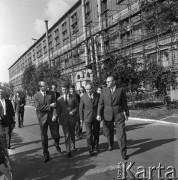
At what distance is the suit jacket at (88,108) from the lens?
22.9 ft

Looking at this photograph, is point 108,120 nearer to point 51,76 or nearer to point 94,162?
point 94,162

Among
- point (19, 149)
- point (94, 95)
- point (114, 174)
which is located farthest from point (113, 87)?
point (19, 149)

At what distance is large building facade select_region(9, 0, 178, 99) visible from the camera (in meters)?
19.5

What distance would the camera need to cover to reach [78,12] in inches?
1326

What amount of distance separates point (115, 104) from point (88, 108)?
80 cm

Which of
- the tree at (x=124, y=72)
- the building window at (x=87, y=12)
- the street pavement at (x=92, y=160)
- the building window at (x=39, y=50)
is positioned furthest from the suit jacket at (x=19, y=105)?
the building window at (x=39, y=50)

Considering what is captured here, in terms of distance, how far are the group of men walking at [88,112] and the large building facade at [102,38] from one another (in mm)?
7280

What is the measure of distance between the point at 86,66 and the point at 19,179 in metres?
25.0

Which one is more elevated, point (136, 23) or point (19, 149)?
point (136, 23)

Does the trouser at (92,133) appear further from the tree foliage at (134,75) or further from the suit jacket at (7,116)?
the tree foliage at (134,75)

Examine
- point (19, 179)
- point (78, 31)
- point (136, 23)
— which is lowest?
point (19, 179)

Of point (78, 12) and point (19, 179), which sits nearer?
point (19, 179)

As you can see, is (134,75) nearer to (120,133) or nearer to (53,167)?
(120,133)

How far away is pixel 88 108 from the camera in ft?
23.1
